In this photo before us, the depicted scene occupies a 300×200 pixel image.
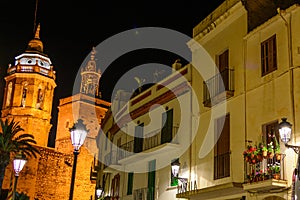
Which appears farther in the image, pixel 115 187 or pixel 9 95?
pixel 9 95

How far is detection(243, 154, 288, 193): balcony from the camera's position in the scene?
561 inches

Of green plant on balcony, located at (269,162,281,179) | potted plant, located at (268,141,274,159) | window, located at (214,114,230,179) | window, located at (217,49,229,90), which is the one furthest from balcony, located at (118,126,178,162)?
green plant on balcony, located at (269,162,281,179)

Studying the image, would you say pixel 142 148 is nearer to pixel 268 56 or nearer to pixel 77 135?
pixel 268 56

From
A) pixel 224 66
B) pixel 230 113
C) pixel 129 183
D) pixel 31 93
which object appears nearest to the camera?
Result: pixel 230 113

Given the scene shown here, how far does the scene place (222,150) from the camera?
1820cm

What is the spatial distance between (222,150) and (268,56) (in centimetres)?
389

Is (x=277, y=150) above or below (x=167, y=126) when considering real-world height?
below

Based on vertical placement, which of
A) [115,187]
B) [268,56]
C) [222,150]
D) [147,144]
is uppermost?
[268,56]

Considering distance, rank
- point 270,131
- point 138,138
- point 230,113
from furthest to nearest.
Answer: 1. point 138,138
2. point 230,113
3. point 270,131

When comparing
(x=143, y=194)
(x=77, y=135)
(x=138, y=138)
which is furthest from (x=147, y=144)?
(x=77, y=135)

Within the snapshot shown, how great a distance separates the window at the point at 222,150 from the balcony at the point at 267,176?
2.31 m

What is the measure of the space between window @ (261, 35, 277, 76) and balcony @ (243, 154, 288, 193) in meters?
3.13

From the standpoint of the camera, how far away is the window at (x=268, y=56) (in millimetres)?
16234

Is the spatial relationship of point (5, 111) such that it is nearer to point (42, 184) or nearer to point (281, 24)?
point (42, 184)
